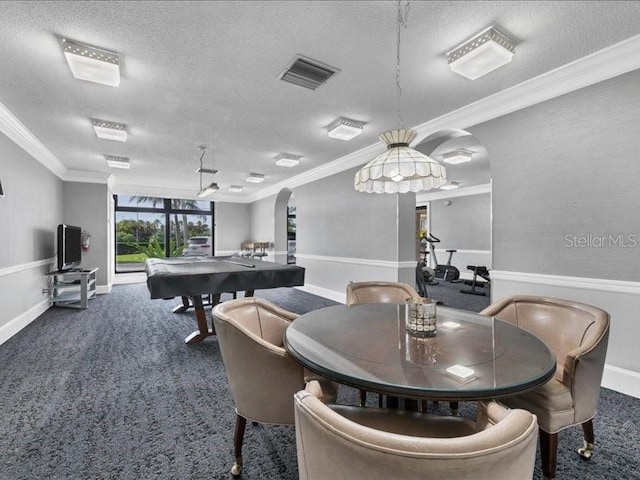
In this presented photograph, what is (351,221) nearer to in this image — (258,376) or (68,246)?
(258,376)

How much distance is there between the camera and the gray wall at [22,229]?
12.2ft

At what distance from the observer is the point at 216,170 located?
639 cm

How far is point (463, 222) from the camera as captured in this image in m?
9.34

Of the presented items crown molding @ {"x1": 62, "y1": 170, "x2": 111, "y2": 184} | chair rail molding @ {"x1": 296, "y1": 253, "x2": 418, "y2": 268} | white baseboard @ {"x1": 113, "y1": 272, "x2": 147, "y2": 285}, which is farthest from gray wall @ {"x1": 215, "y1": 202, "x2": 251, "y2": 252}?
chair rail molding @ {"x1": 296, "y1": 253, "x2": 418, "y2": 268}

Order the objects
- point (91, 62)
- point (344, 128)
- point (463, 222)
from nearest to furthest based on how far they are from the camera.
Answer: point (91, 62) < point (344, 128) < point (463, 222)

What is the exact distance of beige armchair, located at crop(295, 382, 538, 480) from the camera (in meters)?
0.60

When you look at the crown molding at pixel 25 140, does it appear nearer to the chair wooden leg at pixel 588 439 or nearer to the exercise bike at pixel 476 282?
the chair wooden leg at pixel 588 439

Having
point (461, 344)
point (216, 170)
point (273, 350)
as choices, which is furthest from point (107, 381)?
point (216, 170)

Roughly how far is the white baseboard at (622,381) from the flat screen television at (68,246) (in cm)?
690

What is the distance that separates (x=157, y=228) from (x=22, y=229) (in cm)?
519

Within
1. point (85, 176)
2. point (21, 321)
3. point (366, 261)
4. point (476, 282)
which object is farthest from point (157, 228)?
point (476, 282)

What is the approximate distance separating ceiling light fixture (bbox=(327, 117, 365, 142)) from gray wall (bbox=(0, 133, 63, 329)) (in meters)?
3.76

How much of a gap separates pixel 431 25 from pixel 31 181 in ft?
18.1

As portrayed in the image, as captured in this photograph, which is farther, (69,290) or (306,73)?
(69,290)
